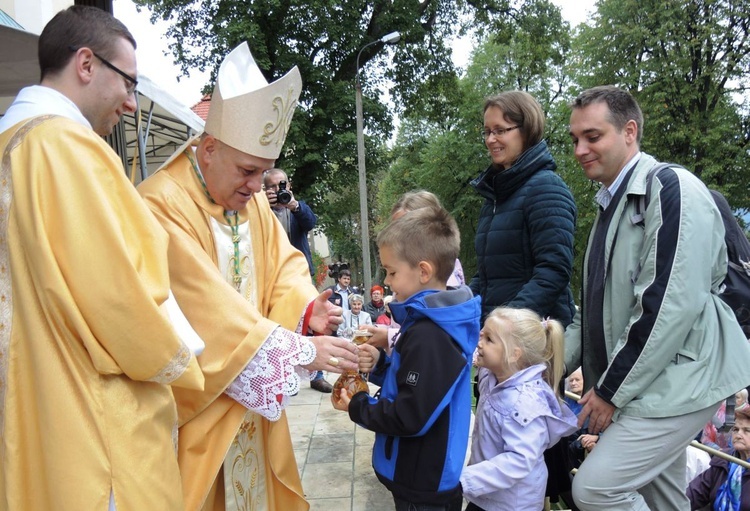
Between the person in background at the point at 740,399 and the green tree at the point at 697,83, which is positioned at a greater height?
the green tree at the point at 697,83

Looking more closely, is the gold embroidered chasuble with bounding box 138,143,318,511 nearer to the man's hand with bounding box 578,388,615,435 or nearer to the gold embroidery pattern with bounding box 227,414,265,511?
the gold embroidery pattern with bounding box 227,414,265,511

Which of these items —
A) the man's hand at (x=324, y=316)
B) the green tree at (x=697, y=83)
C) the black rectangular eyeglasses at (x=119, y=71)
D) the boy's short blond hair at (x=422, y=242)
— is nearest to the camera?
the black rectangular eyeglasses at (x=119, y=71)

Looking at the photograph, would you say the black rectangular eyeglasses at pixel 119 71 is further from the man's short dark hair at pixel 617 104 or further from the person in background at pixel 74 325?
the man's short dark hair at pixel 617 104

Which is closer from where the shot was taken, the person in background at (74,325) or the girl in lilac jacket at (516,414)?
the person in background at (74,325)

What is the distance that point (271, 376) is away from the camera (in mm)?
2066

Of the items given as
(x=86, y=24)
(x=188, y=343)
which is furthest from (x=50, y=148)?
(x=188, y=343)

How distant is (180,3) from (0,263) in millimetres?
16461

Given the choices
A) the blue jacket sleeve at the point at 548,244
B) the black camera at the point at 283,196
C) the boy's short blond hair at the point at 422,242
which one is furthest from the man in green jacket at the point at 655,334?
the black camera at the point at 283,196

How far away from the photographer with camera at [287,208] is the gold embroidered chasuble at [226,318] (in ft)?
8.02

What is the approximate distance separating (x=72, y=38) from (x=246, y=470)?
1652 millimetres

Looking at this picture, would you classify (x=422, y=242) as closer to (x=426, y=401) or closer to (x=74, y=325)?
(x=426, y=401)

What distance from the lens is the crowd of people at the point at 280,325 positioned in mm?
1489

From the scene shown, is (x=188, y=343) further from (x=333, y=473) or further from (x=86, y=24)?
(x=333, y=473)

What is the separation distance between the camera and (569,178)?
1995cm
